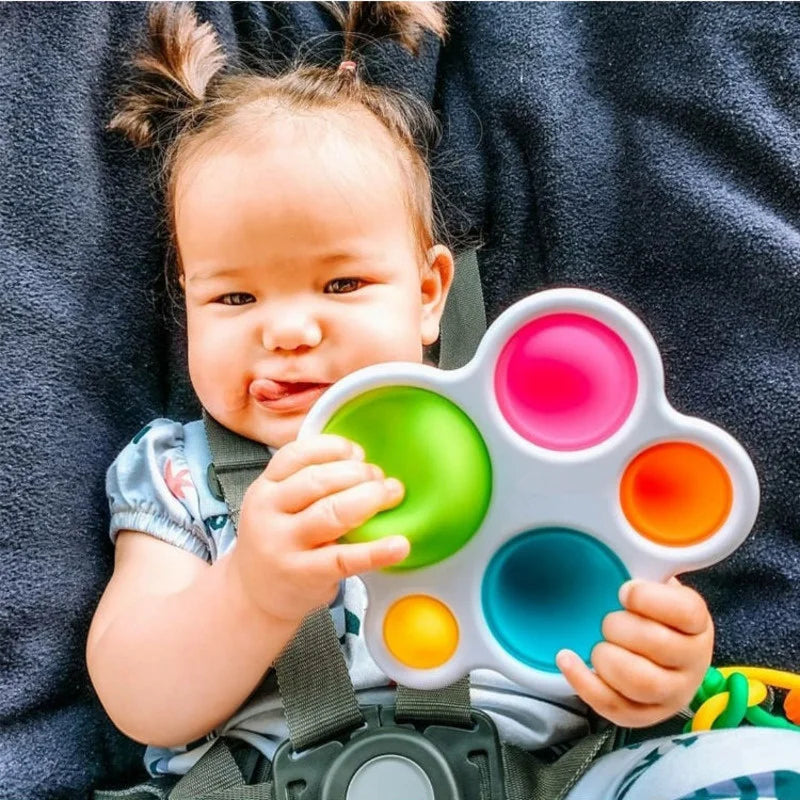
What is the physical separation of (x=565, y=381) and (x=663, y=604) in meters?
0.14

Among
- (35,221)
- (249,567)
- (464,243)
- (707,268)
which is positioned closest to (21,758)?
(249,567)

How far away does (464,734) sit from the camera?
2.47 feet

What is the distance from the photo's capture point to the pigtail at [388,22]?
0.98 m

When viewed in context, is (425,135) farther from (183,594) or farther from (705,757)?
(705,757)

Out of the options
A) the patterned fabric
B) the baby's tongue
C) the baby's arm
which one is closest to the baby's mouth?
the baby's tongue

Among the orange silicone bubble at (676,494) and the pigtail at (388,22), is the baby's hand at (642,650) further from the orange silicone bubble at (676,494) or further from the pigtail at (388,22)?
the pigtail at (388,22)

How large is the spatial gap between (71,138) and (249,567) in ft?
1.64

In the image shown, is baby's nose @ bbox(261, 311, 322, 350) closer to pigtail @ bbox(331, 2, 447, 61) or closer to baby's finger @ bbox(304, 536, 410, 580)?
baby's finger @ bbox(304, 536, 410, 580)

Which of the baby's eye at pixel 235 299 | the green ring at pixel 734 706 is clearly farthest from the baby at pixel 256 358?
the green ring at pixel 734 706

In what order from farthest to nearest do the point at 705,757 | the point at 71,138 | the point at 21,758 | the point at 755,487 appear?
1. the point at 71,138
2. the point at 21,758
3. the point at 705,757
4. the point at 755,487

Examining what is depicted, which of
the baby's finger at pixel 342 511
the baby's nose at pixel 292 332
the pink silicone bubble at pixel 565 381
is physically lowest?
the baby's nose at pixel 292 332

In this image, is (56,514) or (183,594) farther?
(56,514)

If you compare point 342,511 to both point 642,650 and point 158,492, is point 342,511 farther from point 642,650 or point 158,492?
point 158,492

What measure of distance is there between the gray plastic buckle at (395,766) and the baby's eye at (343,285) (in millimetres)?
342
